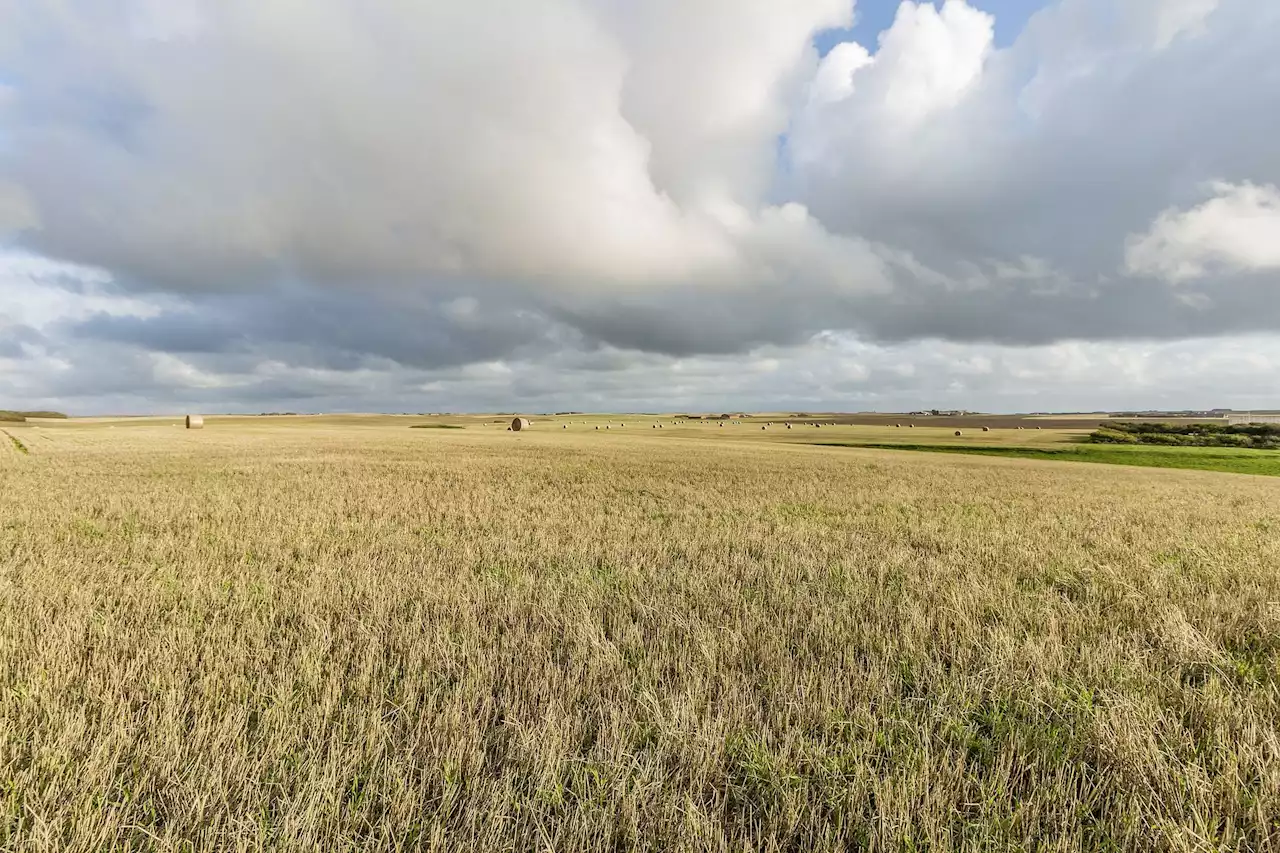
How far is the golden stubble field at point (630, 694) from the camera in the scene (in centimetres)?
285

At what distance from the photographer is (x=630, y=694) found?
4.17 meters

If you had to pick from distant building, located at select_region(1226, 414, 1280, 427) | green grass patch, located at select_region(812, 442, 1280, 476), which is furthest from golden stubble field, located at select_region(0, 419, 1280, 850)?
distant building, located at select_region(1226, 414, 1280, 427)

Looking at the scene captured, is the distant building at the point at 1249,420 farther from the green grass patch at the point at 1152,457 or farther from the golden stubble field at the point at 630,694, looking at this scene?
the golden stubble field at the point at 630,694

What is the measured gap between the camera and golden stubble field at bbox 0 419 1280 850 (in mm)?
2854

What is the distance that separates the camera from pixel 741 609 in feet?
20.8

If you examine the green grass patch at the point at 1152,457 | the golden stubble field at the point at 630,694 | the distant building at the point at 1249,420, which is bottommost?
the green grass patch at the point at 1152,457

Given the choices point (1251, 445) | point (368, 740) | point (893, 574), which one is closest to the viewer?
point (368, 740)

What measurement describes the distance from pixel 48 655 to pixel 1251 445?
359ft

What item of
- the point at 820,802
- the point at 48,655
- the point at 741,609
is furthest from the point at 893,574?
the point at 48,655

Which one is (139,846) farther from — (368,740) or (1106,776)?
(1106,776)

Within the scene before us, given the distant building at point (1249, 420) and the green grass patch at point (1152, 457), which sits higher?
the distant building at point (1249, 420)

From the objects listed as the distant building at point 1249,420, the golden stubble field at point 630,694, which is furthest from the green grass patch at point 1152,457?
the distant building at point 1249,420

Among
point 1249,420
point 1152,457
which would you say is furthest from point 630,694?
point 1249,420

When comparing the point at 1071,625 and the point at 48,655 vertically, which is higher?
the point at 48,655
